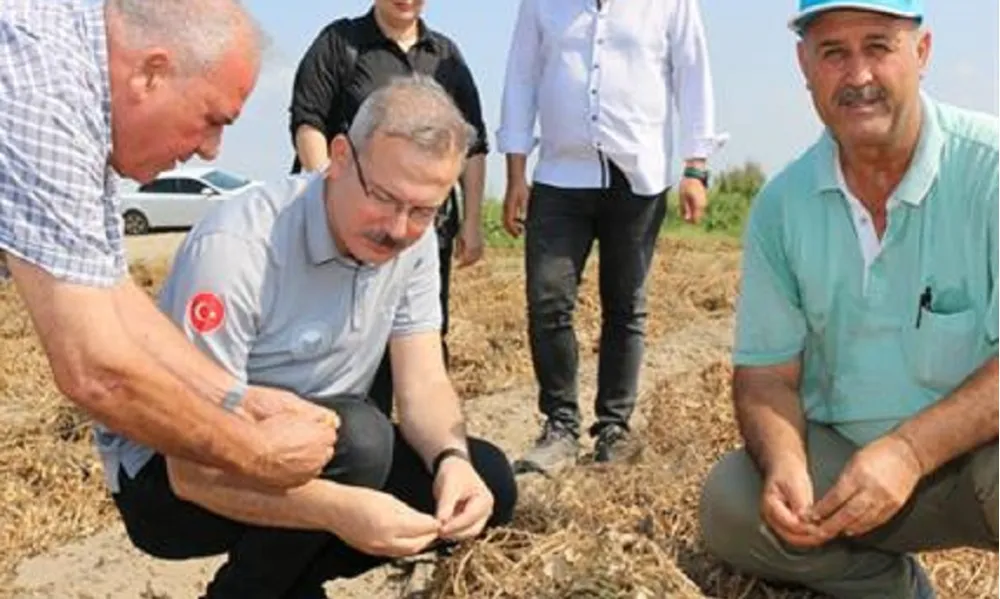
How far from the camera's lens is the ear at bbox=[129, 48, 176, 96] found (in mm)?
2598

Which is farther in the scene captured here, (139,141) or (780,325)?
(780,325)

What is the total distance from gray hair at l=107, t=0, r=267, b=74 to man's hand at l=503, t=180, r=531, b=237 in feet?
8.88

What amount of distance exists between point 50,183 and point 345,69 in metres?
2.40

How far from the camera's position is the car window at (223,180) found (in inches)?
1196

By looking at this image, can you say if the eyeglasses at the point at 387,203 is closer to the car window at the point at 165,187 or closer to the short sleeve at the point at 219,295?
the short sleeve at the point at 219,295

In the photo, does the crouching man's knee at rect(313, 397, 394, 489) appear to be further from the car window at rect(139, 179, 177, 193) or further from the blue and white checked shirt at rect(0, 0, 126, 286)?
the car window at rect(139, 179, 177, 193)

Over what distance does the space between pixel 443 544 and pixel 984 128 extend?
1.45 meters

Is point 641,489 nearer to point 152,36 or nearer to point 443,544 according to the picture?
point 443,544

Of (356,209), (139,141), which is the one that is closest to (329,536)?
(356,209)

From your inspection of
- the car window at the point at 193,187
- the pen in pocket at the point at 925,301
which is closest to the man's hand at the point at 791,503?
the pen in pocket at the point at 925,301

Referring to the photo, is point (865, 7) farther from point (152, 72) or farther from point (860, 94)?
point (152, 72)

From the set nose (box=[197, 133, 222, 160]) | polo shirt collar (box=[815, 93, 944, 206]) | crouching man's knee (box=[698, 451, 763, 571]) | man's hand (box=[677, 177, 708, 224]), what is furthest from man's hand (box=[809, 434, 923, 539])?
man's hand (box=[677, 177, 708, 224])

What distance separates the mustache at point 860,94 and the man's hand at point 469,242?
7.11ft

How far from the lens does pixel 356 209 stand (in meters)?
3.16
